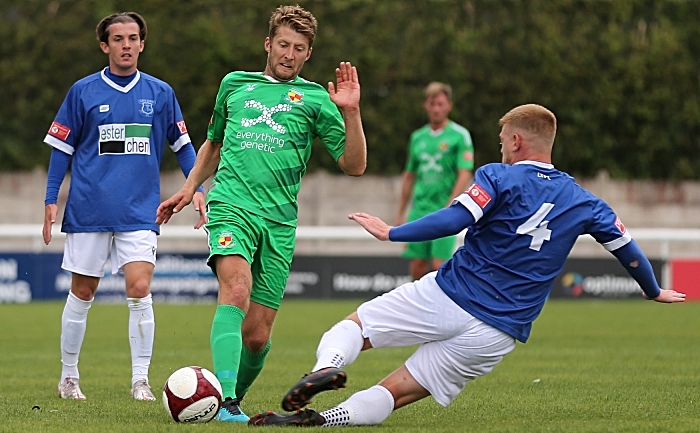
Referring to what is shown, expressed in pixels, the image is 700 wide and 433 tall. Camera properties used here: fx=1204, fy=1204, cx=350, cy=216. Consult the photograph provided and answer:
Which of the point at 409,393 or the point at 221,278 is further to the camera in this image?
the point at 221,278

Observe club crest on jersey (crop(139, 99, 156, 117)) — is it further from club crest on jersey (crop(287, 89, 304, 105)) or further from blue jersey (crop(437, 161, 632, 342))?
blue jersey (crop(437, 161, 632, 342))

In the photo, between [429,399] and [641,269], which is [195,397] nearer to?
[429,399]

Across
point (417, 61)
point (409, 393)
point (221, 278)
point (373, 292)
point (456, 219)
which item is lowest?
point (373, 292)

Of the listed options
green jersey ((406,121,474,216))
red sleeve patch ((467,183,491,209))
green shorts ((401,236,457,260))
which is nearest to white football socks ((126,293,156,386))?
red sleeve patch ((467,183,491,209))

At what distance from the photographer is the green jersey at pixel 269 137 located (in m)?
6.32

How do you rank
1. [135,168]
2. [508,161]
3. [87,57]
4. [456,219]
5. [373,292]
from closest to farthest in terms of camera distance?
1. [456,219]
2. [508,161]
3. [135,168]
4. [373,292]
5. [87,57]

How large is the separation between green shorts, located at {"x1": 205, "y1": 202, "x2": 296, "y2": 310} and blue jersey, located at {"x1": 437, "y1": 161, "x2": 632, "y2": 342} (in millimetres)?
1018

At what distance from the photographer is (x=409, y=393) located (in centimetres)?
567

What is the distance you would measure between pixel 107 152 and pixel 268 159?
1.73m

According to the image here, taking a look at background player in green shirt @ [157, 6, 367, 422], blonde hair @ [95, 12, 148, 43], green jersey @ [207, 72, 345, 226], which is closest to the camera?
background player in green shirt @ [157, 6, 367, 422]

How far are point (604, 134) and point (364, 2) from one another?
17.6ft

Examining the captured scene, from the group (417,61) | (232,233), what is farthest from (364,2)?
(232,233)

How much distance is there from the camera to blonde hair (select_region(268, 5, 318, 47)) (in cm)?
634

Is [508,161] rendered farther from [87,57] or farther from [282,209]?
[87,57]
